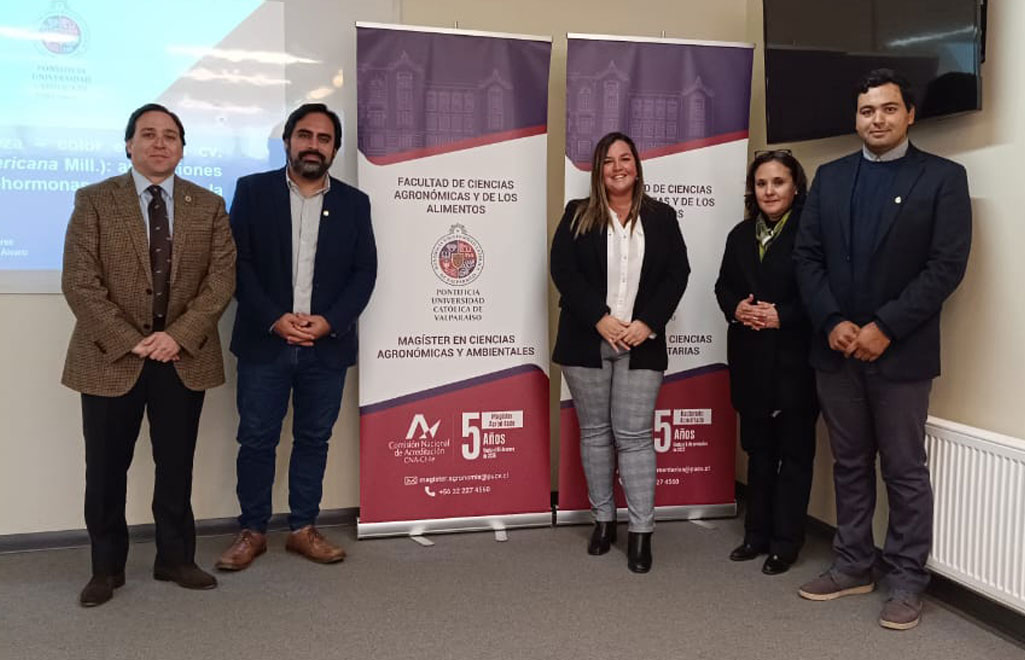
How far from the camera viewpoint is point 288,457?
147 inches

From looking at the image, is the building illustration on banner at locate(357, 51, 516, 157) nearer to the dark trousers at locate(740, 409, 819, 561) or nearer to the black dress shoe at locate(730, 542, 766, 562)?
the dark trousers at locate(740, 409, 819, 561)

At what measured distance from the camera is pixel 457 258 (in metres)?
3.60

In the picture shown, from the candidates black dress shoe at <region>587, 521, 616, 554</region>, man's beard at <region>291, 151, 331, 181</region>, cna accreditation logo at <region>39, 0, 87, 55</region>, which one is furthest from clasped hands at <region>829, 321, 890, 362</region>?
cna accreditation logo at <region>39, 0, 87, 55</region>

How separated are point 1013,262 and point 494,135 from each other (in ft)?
6.73

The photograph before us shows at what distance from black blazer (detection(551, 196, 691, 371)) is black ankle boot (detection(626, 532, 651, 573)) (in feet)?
2.18

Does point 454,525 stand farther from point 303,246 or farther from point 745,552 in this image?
point 303,246

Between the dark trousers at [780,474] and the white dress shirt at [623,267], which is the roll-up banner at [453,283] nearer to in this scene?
the white dress shirt at [623,267]

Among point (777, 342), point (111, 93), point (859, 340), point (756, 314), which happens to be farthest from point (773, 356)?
point (111, 93)

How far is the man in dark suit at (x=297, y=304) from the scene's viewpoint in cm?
318

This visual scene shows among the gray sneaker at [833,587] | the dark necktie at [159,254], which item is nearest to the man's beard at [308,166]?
the dark necktie at [159,254]

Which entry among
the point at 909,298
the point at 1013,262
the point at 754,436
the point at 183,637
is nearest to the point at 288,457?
the point at 183,637

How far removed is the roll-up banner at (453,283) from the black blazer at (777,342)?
936 mm

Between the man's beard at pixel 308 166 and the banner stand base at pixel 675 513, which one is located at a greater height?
the man's beard at pixel 308 166

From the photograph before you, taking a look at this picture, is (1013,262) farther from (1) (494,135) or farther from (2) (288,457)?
(2) (288,457)
